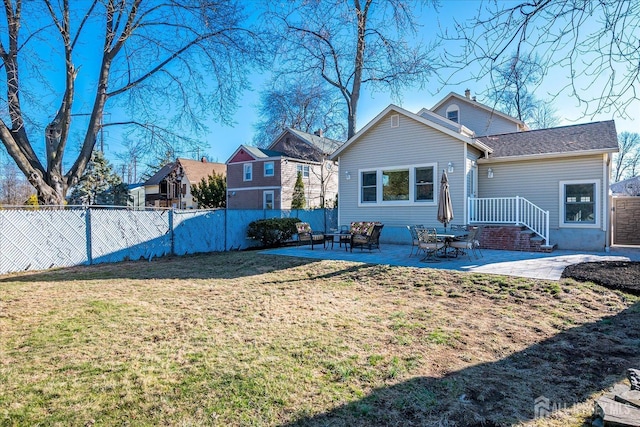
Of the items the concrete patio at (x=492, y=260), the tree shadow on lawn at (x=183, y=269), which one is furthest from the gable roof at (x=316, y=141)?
the tree shadow on lawn at (x=183, y=269)

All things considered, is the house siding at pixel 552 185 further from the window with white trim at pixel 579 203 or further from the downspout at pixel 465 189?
the downspout at pixel 465 189

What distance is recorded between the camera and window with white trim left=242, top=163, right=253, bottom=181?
92.6 feet

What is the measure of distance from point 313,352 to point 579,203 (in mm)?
11891

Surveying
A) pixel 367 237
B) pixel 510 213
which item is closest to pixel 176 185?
pixel 367 237

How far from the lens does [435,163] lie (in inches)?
499

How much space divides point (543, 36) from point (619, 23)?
1.84 ft

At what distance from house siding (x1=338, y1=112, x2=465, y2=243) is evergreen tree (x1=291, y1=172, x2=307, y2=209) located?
1132cm

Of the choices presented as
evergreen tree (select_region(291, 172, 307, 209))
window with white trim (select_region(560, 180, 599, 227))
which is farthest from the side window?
evergreen tree (select_region(291, 172, 307, 209))

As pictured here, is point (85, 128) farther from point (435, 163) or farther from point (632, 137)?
point (632, 137)

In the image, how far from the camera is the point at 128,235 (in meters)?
Result: 11.7

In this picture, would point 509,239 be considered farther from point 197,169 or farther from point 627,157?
point 197,169

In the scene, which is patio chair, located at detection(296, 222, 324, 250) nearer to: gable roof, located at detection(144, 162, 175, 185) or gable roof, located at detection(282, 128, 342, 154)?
gable roof, located at detection(282, 128, 342, 154)

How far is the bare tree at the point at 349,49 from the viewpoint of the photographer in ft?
49.5

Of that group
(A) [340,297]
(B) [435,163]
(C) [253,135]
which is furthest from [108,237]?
(C) [253,135]
